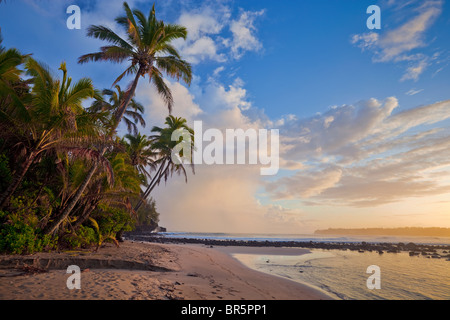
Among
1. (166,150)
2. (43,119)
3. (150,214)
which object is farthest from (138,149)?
(150,214)

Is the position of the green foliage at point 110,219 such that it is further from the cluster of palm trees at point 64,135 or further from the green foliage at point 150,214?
the green foliage at point 150,214

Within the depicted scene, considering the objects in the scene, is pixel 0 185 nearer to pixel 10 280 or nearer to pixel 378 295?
pixel 10 280

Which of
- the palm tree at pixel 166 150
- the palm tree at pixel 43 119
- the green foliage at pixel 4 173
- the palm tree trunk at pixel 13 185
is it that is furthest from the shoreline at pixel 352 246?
the palm tree at pixel 43 119

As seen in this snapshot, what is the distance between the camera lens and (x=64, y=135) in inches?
368

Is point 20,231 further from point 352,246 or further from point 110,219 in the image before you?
point 352,246

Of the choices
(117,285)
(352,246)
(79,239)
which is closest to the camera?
(117,285)

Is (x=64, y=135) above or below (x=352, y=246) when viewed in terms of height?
above

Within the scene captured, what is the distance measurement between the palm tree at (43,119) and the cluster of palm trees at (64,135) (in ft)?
0.10

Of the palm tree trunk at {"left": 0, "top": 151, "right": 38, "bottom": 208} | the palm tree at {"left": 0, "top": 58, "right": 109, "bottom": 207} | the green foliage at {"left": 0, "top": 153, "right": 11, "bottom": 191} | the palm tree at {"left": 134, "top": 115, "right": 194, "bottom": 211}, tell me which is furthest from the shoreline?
the palm tree at {"left": 0, "top": 58, "right": 109, "bottom": 207}

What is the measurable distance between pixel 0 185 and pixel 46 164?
1.94 metres

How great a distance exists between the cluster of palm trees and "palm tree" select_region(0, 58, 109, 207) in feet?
0.10

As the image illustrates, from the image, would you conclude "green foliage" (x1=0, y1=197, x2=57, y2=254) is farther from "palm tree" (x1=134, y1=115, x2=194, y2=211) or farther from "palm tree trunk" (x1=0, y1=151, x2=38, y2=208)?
"palm tree" (x1=134, y1=115, x2=194, y2=211)

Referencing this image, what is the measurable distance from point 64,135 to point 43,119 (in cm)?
89
